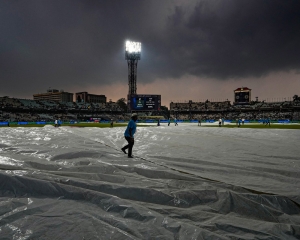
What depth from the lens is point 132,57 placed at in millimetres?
64938

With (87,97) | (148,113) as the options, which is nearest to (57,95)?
(87,97)

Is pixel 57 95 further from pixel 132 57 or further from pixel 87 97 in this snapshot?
pixel 132 57

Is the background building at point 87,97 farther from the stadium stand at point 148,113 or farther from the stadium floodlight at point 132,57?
the stadium floodlight at point 132,57

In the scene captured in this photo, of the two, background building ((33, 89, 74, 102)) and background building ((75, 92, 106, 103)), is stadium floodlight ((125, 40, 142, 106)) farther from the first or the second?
background building ((33, 89, 74, 102))

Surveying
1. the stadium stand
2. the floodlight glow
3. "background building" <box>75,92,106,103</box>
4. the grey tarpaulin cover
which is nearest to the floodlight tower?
the floodlight glow

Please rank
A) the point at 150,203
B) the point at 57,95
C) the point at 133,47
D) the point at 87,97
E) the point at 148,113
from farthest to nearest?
the point at 57,95 < the point at 87,97 < the point at 148,113 < the point at 133,47 < the point at 150,203

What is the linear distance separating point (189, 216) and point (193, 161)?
10.9 feet

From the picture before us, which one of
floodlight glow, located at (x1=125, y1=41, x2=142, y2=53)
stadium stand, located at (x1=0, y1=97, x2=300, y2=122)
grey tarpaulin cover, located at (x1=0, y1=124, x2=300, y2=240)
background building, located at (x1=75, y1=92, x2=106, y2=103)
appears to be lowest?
grey tarpaulin cover, located at (x1=0, y1=124, x2=300, y2=240)

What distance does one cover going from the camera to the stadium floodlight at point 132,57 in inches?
2458

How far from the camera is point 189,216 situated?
2.60 metres

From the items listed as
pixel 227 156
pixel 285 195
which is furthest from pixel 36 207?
pixel 227 156

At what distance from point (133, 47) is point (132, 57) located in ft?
11.2

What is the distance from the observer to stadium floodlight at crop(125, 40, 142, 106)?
6244 centimetres

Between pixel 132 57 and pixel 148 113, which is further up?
pixel 132 57
